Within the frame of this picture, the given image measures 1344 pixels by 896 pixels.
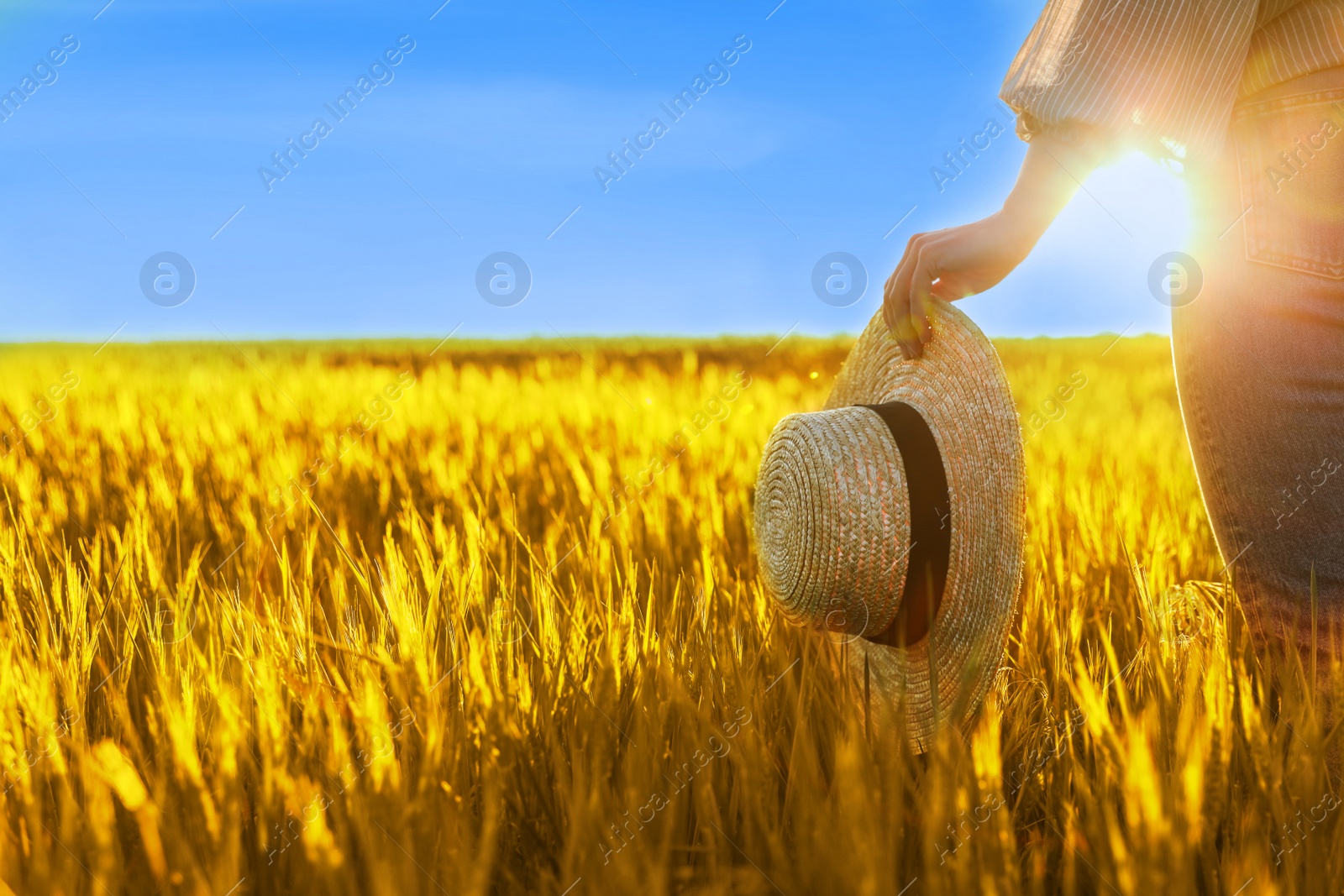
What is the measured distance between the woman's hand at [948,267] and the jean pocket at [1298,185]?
285 mm

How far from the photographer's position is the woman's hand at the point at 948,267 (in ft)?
3.86

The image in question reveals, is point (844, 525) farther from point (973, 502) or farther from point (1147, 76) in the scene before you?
point (1147, 76)

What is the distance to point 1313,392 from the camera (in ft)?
3.84

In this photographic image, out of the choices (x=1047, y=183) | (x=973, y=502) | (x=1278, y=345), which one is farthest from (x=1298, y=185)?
(x=973, y=502)

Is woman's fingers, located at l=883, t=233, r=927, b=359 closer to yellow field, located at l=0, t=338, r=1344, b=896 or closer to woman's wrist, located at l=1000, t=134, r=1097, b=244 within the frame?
woman's wrist, located at l=1000, t=134, r=1097, b=244

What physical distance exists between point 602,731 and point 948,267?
754mm

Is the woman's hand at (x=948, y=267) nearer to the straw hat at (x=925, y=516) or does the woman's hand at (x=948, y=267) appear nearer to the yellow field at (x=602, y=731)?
the straw hat at (x=925, y=516)

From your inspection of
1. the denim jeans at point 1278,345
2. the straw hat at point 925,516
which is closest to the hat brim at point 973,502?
the straw hat at point 925,516

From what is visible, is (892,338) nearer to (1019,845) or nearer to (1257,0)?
(1257,0)

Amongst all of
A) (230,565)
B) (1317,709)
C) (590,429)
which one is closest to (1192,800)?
(1317,709)

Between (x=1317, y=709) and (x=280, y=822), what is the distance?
125cm

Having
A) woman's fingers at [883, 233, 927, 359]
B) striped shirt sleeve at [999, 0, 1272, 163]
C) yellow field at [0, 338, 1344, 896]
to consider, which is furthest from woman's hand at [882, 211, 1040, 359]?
yellow field at [0, 338, 1344, 896]

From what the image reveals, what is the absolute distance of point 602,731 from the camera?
1.13 meters

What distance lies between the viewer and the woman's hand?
118cm
